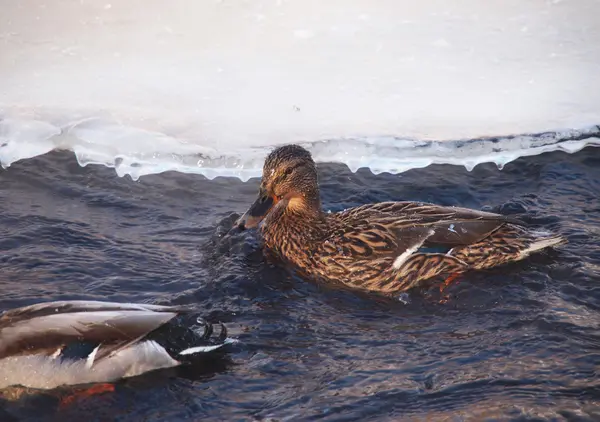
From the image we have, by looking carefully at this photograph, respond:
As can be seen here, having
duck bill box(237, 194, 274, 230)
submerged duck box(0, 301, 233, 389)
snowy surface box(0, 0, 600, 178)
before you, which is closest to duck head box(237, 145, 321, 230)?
duck bill box(237, 194, 274, 230)

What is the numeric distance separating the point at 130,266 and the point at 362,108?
9.74 ft

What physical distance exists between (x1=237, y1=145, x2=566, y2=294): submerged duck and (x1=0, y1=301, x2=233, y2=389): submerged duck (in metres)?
1.72

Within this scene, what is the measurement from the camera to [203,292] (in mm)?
5188

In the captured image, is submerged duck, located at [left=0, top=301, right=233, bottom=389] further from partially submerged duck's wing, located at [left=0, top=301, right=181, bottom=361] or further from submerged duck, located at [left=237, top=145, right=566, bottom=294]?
submerged duck, located at [left=237, top=145, right=566, bottom=294]

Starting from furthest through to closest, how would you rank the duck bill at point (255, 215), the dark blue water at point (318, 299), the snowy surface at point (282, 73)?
the snowy surface at point (282, 73)
the duck bill at point (255, 215)
the dark blue water at point (318, 299)

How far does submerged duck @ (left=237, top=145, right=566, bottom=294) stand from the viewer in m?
5.55

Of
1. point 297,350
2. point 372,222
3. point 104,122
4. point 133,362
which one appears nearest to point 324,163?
point 372,222

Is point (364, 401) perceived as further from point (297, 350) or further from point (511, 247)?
point (511, 247)

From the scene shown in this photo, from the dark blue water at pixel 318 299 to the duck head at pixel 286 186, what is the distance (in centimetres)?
41

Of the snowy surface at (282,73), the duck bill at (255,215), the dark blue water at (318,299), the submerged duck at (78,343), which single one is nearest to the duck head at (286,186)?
the duck bill at (255,215)

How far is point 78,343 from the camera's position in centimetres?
411

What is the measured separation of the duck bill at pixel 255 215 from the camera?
18.7ft

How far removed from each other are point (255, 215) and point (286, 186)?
1.24ft

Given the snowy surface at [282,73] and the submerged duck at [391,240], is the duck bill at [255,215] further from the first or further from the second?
the snowy surface at [282,73]
